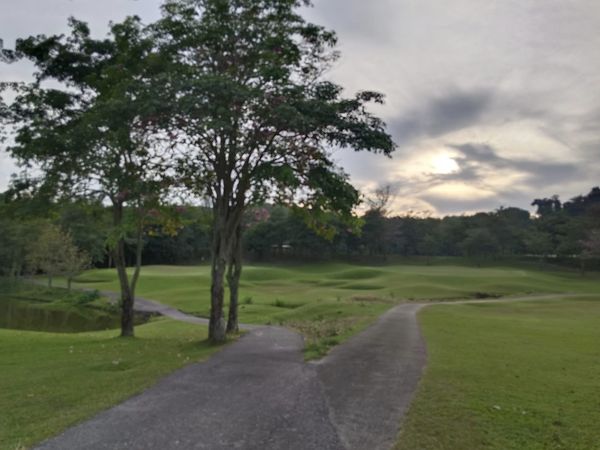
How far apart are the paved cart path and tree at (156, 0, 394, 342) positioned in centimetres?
514

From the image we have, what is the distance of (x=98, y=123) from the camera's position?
1498 centimetres

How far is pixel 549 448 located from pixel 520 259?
3817 inches

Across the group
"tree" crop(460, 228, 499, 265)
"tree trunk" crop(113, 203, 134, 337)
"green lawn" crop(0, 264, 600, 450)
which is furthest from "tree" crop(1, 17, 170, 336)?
"tree" crop(460, 228, 499, 265)

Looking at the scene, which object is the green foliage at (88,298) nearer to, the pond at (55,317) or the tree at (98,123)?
the pond at (55,317)

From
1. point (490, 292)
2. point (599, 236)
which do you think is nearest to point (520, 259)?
point (599, 236)

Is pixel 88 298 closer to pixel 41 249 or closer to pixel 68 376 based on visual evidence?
pixel 41 249

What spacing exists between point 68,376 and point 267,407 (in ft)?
19.0

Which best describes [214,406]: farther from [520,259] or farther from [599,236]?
[520,259]

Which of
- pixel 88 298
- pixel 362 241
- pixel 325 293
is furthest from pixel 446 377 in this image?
pixel 362 241

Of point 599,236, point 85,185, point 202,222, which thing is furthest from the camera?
point 599,236

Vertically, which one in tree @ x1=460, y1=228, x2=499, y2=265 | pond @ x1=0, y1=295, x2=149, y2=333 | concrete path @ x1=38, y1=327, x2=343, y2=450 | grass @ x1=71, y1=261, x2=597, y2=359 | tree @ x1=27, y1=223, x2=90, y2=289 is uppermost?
tree @ x1=460, y1=228, x2=499, y2=265

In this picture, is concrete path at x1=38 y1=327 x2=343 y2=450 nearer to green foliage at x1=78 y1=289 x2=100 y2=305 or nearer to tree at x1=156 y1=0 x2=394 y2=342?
tree at x1=156 y1=0 x2=394 y2=342

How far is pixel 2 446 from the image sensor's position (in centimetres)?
618

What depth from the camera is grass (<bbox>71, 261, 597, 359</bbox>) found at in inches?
958
